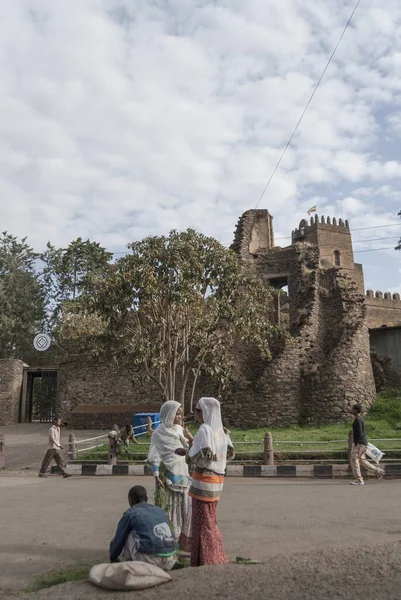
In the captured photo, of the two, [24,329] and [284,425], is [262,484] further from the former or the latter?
[24,329]

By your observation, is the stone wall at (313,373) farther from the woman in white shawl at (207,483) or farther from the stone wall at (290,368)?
the woman in white shawl at (207,483)

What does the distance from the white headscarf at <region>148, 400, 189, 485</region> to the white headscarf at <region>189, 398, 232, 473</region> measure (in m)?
0.70

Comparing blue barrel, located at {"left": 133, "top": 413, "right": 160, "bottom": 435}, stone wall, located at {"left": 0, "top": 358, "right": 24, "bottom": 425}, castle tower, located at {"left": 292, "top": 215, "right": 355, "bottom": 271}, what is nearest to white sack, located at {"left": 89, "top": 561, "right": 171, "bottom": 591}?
blue barrel, located at {"left": 133, "top": 413, "right": 160, "bottom": 435}

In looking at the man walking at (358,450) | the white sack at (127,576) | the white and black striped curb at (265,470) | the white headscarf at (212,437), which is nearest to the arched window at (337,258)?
the white and black striped curb at (265,470)

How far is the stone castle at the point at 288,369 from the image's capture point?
19625mm

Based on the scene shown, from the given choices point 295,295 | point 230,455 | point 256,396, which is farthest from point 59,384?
point 230,455

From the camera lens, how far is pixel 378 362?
22219 mm

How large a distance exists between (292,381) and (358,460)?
9.67 meters

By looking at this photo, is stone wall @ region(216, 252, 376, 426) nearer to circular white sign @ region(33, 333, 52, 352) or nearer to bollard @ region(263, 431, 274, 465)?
bollard @ region(263, 431, 274, 465)

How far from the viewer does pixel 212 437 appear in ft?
16.0

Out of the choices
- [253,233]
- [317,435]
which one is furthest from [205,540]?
[253,233]

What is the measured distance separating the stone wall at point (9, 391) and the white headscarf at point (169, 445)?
21978 mm

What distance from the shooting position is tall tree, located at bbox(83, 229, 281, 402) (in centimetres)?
1459

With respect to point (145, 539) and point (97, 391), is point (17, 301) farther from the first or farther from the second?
point (145, 539)
